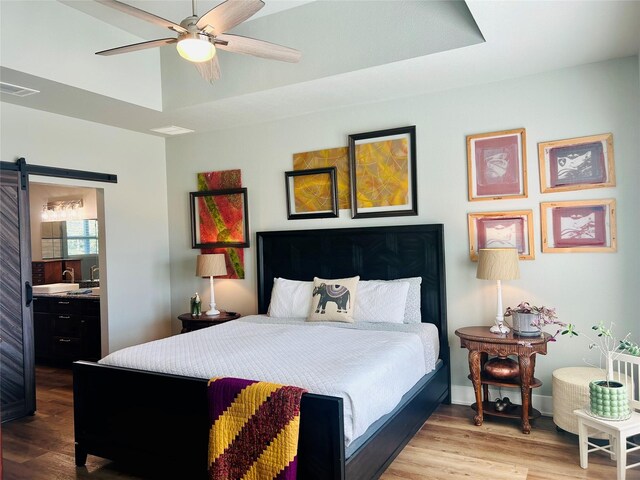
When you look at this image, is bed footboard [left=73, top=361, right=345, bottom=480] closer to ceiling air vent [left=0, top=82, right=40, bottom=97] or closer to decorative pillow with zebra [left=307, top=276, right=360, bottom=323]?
decorative pillow with zebra [left=307, top=276, right=360, bottom=323]

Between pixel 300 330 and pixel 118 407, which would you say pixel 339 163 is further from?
pixel 118 407

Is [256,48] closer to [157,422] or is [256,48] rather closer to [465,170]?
[465,170]

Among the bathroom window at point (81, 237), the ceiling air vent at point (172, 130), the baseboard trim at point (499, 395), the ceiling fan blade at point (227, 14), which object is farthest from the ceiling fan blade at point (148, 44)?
the bathroom window at point (81, 237)

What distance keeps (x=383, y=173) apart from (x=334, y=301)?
1228mm

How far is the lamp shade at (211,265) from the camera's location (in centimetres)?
487

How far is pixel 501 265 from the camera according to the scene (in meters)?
3.46

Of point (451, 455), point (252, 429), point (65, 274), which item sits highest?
point (65, 274)

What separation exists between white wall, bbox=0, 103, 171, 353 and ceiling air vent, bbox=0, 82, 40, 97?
1.01ft

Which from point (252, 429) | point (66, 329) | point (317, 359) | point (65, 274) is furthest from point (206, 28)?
point (65, 274)

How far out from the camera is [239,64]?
4016 millimetres

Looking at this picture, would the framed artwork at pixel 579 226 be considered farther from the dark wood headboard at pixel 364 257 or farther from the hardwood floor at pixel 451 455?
the hardwood floor at pixel 451 455

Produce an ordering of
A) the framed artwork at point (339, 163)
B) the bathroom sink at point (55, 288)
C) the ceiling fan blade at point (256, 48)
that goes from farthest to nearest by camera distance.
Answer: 1. the bathroom sink at point (55, 288)
2. the framed artwork at point (339, 163)
3. the ceiling fan blade at point (256, 48)

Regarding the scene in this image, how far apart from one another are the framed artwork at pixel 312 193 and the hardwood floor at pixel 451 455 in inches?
81.2

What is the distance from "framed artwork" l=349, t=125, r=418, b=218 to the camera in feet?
13.6
